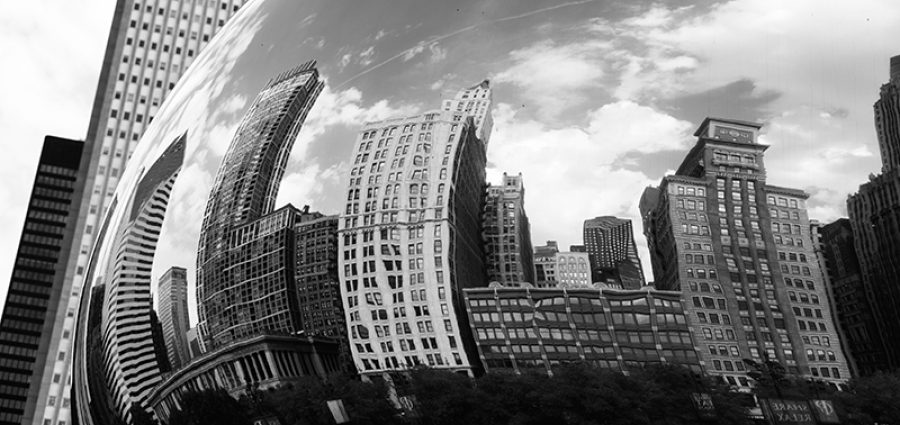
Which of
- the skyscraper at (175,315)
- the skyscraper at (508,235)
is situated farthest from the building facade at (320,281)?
the skyscraper at (175,315)

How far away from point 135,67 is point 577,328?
87.8 meters

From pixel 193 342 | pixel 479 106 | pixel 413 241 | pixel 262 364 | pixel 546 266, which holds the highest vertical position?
pixel 479 106

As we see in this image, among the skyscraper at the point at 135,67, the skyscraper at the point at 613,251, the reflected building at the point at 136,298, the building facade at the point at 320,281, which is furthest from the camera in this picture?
the skyscraper at the point at 135,67

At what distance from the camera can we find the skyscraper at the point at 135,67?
7844 centimetres

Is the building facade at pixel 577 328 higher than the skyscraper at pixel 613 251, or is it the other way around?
the skyscraper at pixel 613 251

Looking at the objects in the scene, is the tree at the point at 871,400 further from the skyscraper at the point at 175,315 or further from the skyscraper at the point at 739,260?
the skyscraper at the point at 175,315

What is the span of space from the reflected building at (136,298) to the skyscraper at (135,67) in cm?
7439

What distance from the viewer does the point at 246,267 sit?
11.4 feet

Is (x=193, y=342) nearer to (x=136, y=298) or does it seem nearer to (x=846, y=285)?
(x=136, y=298)

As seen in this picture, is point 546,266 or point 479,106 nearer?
point 546,266

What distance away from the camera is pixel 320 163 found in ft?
11.4

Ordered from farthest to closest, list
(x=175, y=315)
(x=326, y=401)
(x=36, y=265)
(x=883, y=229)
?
(x=36, y=265), (x=175, y=315), (x=326, y=401), (x=883, y=229)

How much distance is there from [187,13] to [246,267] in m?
90.8

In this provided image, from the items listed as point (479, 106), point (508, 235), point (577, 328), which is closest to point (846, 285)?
point (577, 328)
